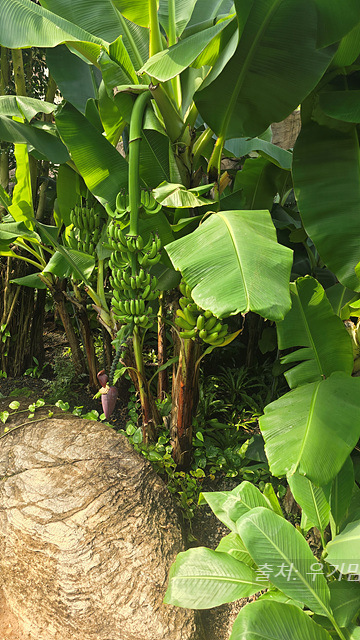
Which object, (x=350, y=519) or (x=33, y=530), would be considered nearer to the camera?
(x=350, y=519)

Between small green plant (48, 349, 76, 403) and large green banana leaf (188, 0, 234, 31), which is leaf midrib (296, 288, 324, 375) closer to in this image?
large green banana leaf (188, 0, 234, 31)

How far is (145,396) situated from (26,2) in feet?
5.91

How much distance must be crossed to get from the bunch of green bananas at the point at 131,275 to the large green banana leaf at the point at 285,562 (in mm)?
854

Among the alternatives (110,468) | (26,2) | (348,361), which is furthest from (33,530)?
(26,2)

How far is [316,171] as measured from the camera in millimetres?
1869

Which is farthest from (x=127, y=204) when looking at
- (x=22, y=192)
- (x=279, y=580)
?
(x=279, y=580)

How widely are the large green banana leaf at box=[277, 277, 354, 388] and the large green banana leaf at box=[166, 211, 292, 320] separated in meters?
0.36

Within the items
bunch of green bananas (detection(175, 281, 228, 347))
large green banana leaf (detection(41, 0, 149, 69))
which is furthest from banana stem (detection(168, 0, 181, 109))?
bunch of green bananas (detection(175, 281, 228, 347))

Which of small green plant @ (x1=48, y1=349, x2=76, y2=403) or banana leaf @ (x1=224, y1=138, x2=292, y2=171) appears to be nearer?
banana leaf @ (x1=224, y1=138, x2=292, y2=171)

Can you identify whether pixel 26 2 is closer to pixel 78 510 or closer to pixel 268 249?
pixel 268 249

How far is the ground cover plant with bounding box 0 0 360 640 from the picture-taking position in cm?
140

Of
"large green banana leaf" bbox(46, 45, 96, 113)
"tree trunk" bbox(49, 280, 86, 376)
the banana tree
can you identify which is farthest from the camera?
"tree trunk" bbox(49, 280, 86, 376)

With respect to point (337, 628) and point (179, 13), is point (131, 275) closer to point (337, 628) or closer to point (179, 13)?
point (179, 13)

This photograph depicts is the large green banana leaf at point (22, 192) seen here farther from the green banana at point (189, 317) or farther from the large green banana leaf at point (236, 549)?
the large green banana leaf at point (236, 549)
